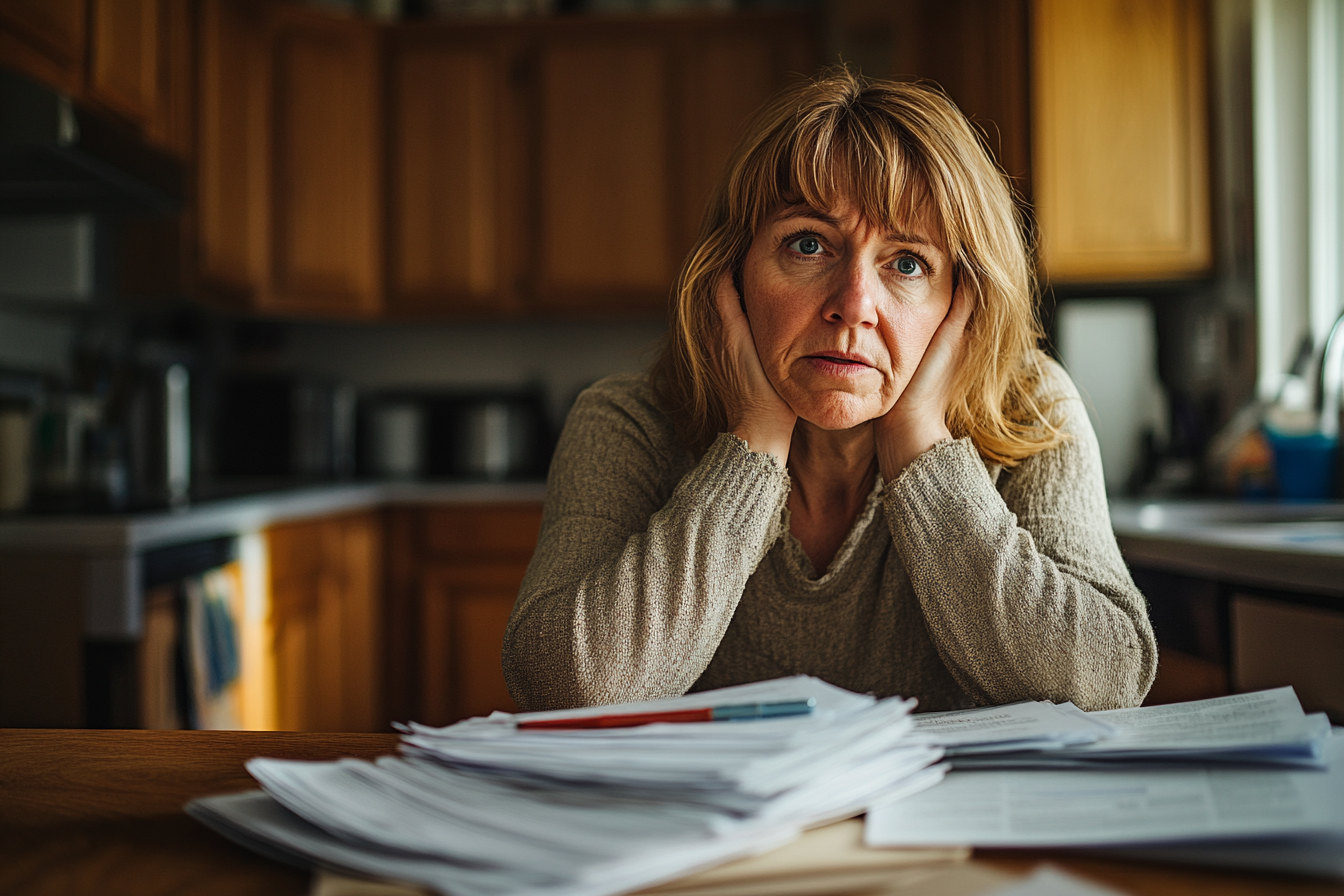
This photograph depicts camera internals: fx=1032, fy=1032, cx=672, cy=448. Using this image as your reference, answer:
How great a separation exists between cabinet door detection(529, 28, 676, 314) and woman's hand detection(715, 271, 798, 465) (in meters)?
2.47

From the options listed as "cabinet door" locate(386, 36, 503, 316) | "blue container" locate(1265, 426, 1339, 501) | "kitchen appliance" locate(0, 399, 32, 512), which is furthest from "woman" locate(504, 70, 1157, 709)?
"cabinet door" locate(386, 36, 503, 316)

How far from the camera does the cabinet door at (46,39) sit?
1928 millimetres

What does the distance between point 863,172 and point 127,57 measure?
2.23 metres

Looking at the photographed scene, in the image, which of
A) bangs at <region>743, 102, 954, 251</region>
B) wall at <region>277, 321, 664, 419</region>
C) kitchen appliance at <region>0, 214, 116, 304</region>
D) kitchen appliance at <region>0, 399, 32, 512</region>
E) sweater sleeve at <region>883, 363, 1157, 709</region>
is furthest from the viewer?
wall at <region>277, 321, 664, 419</region>

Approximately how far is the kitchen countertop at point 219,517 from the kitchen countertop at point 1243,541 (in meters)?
1.70

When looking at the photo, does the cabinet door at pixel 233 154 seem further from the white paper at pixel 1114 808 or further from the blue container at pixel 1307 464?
the white paper at pixel 1114 808

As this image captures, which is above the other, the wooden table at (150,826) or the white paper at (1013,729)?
the white paper at (1013,729)

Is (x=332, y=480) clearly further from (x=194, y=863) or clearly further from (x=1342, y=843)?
(x=1342, y=843)

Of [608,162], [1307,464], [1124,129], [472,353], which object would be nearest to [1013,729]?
[1307,464]

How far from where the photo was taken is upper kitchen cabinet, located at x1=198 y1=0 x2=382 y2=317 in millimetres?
3123

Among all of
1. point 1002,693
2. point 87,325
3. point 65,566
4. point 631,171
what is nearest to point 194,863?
point 1002,693

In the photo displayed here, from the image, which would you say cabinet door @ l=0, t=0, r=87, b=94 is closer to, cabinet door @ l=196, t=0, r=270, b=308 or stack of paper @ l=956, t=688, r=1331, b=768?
cabinet door @ l=196, t=0, r=270, b=308

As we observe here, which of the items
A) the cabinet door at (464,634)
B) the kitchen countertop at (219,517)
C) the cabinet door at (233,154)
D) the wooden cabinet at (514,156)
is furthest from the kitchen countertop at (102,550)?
the wooden cabinet at (514,156)

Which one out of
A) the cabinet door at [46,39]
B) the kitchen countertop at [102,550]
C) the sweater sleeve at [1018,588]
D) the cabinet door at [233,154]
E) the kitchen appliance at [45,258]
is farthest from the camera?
the cabinet door at [233,154]
